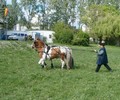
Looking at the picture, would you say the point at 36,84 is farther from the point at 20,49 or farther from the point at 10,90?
the point at 20,49

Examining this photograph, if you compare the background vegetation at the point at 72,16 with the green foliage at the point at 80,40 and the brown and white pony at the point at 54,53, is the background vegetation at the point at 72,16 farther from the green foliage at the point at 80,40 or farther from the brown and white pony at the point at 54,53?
the brown and white pony at the point at 54,53

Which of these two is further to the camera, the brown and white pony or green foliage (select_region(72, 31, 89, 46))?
green foliage (select_region(72, 31, 89, 46))

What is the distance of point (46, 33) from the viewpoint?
262 ft

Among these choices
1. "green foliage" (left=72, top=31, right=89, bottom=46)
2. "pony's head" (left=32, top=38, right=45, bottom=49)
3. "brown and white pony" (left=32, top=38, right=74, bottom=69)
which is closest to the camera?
"brown and white pony" (left=32, top=38, right=74, bottom=69)

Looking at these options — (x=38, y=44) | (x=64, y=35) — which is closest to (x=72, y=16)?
(x=64, y=35)

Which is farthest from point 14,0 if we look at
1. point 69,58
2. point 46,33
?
point 69,58

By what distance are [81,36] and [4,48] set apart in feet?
102

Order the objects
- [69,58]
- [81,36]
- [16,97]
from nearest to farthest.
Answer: [16,97] → [69,58] → [81,36]

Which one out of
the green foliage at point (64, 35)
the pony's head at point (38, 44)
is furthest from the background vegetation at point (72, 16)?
the pony's head at point (38, 44)

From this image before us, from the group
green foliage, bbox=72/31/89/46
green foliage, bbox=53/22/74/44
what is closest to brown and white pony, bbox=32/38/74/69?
green foliage, bbox=72/31/89/46

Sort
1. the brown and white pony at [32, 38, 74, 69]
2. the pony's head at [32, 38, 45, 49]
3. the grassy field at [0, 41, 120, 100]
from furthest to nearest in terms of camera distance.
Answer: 1. the pony's head at [32, 38, 45, 49]
2. the brown and white pony at [32, 38, 74, 69]
3. the grassy field at [0, 41, 120, 100]

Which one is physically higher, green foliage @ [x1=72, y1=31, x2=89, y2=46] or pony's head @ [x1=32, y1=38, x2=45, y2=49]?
pony's head @ [x1=32, y1=38, x2=45, y2=49]

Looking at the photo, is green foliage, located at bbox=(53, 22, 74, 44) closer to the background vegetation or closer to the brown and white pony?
the background vegetation

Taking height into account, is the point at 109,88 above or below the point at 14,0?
below
